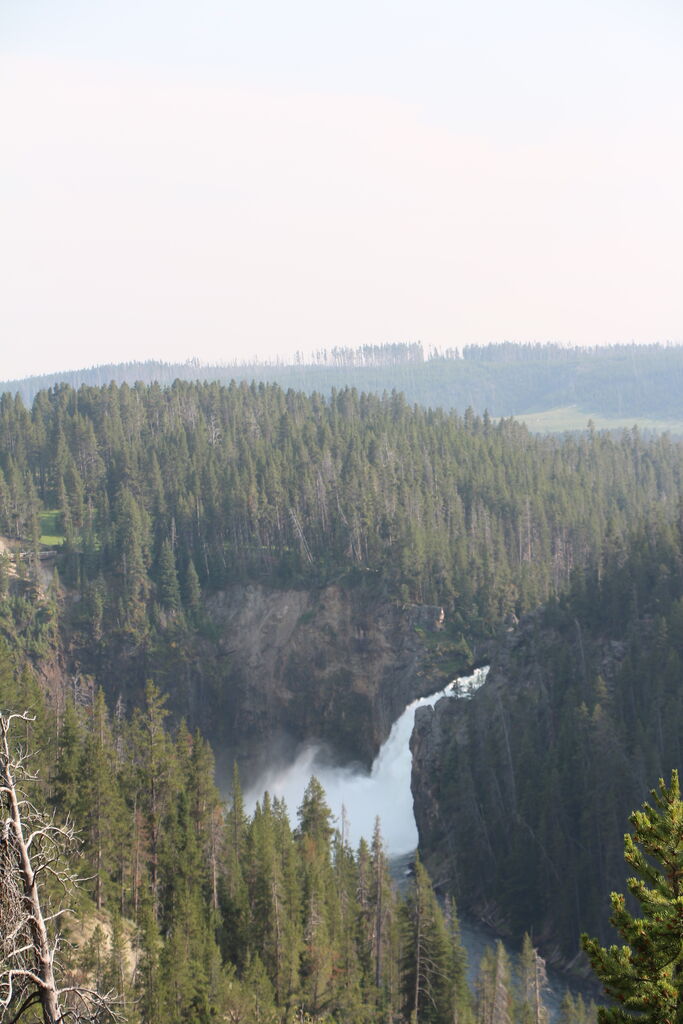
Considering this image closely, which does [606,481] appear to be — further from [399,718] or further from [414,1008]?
[414,1008]

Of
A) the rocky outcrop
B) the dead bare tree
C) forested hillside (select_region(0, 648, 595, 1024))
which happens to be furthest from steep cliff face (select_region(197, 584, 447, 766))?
the dead bare tree

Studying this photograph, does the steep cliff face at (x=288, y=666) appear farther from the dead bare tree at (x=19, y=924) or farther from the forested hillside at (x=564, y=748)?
the dead bare tree at (x=19, y=924)

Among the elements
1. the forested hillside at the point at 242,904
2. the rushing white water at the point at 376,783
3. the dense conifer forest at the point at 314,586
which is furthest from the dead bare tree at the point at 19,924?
the rushing white water at the point at 376,783

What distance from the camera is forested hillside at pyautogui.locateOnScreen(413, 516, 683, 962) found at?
86938mm

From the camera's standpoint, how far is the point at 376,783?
125 m

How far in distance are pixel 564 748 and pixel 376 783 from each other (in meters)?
35.9

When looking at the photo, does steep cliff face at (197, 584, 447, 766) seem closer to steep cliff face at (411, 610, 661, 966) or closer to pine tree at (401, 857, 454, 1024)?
steep cliff face at (411, 610, 661, 966)

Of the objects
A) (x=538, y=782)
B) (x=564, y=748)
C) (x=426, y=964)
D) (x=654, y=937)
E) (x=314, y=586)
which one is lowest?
(x=538, y=782)

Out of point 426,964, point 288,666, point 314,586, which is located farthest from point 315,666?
point 426,964

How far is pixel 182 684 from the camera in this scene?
14612 cm

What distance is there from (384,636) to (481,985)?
71949 millimetres

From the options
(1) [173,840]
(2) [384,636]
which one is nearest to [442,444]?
(2) [384,636]

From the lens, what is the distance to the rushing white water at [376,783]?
11434cm

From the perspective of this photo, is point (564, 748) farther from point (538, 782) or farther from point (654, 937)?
point (654, 937)
